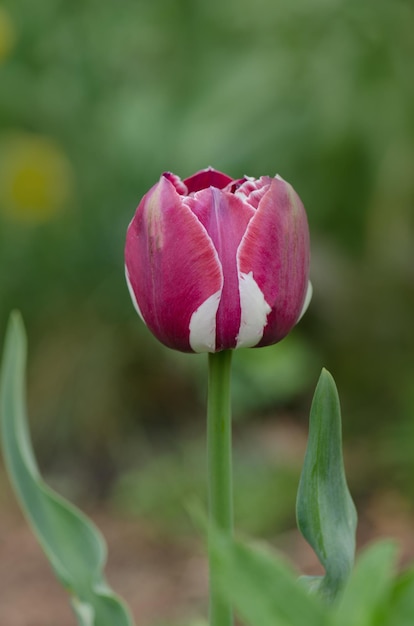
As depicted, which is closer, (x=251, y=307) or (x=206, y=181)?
(x=251, y=307)

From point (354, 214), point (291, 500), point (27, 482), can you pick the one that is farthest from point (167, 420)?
point (27, 482)

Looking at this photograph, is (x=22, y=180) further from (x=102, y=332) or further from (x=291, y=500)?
(x=291, y=500)

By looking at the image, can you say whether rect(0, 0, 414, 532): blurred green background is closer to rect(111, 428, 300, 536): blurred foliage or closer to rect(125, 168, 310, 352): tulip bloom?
rect(111, 428, 300, 536): blurred foliage

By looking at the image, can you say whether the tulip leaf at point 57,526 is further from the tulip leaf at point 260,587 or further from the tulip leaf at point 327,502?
the tulip leaf at point 260,587

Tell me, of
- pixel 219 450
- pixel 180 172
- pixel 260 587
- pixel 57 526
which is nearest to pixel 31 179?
pixel 180 172

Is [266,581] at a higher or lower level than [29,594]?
higher

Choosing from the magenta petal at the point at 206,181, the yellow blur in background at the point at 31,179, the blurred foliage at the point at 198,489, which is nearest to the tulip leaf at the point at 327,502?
the magenta petal at the point at 206,181

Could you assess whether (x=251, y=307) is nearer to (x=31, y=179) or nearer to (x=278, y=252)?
(x=278, y=252)
